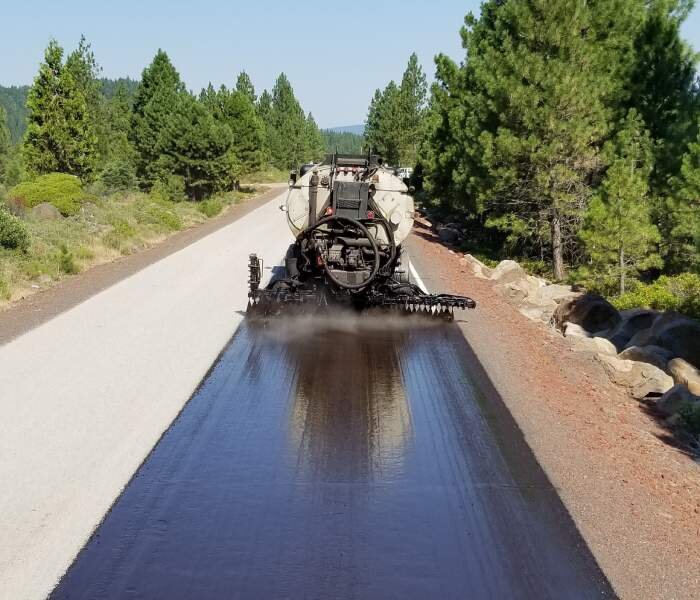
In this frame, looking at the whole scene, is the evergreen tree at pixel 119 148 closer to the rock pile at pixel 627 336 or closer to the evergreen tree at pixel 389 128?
the evergreen tree at pixel 389 128

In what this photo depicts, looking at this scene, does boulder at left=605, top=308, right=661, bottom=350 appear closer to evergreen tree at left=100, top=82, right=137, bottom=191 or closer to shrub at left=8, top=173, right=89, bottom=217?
shrub at left=8, top=173, right=89, bottom=217

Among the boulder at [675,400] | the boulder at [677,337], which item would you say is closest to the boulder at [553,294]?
the boulder at [677,337]

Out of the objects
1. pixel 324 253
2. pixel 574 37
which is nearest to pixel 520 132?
pixel 574 37

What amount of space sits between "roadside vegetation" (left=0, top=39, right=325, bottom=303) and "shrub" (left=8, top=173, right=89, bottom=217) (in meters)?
0.04

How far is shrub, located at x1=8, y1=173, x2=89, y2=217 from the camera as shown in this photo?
3020cm

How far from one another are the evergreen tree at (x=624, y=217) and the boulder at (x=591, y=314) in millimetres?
2491

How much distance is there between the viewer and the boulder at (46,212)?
2887cm

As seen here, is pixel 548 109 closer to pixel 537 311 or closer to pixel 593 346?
pixel 537 311

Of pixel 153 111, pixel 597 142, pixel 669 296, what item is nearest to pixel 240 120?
pixel 153 111

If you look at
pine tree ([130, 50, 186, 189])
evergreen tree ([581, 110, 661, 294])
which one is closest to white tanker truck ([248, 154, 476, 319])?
evergreen tree ([581, 110, 661, 294])

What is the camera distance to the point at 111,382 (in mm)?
10102

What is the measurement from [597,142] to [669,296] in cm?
604

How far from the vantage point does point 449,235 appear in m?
35.9

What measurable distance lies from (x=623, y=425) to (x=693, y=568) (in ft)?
12.5
